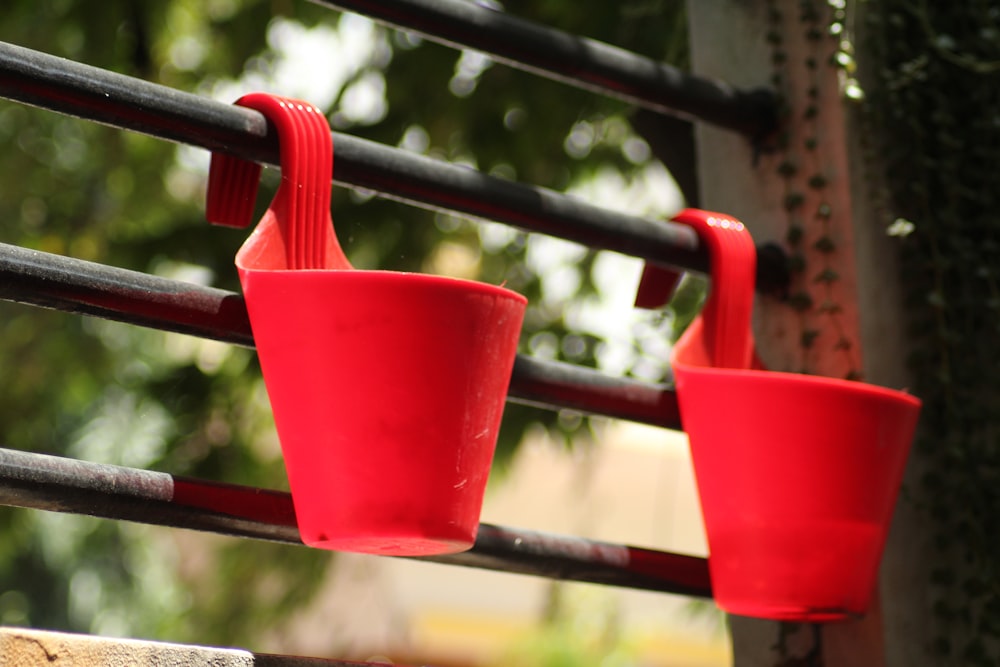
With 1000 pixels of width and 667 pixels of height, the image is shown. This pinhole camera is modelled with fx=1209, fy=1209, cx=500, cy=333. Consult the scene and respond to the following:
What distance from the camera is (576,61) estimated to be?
2.90 feet

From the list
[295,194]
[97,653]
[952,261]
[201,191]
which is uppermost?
[295,194]

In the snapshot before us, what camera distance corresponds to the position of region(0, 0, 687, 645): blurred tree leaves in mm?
2338

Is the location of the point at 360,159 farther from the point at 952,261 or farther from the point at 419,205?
the point at 952,261

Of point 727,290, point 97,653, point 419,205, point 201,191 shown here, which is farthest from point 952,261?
point 201,191

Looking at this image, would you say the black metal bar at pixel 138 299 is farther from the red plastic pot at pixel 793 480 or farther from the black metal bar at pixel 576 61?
the black metal bar at pixel 576 61

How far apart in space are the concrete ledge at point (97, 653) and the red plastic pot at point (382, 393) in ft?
0.25

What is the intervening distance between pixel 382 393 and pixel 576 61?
15.3 inches

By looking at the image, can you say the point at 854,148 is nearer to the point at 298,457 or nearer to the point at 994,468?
the point at 994,468

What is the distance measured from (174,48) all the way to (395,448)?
105 inches

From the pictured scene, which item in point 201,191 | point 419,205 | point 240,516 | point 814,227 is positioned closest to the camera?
point 240,516

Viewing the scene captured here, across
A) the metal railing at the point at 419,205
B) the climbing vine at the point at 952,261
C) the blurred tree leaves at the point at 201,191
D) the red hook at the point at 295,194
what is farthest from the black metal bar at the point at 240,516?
the blurred tree leaves at the point at 201,191

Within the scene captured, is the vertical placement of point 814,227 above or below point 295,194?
below

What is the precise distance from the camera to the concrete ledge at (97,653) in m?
0.52

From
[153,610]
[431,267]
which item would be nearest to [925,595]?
[431,267]
